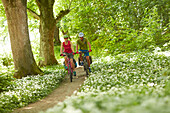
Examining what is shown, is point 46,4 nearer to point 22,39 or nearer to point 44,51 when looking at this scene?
point 44,51

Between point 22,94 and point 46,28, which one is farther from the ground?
point 46,28

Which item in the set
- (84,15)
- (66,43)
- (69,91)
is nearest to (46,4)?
(84,15)

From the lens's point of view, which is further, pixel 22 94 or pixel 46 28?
pixel 46 28

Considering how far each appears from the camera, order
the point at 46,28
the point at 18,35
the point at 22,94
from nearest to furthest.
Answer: the point at 22,94, the point at 18,35, the point at 46,28

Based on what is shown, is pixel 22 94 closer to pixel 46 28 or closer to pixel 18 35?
pixel 18 35

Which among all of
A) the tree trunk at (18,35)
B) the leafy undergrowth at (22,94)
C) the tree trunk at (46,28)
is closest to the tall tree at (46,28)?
the tree trunk at (46,28)

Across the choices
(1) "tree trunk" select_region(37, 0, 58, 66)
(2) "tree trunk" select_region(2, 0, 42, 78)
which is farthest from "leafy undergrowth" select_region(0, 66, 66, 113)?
(1) "tree trunk" select_region(37, 0, 58, 66)

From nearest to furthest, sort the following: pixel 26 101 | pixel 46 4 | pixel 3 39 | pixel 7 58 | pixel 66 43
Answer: pixel 26 101, pixel 66 43, pixel 46 4, pixel 7 58, pixel 3 39

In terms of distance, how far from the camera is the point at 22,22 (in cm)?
1091

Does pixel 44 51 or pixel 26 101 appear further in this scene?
pixel 44 51

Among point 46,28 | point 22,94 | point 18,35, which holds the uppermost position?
point 46,28

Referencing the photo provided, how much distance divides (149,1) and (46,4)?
839 centimetres

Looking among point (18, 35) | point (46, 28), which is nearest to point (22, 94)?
point (18, 35)

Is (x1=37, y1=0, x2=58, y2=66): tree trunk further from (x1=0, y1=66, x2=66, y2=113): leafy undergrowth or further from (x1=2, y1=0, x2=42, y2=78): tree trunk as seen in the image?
(x1=0, y1=66, x2=66, y2=113): leafy undergrowth
